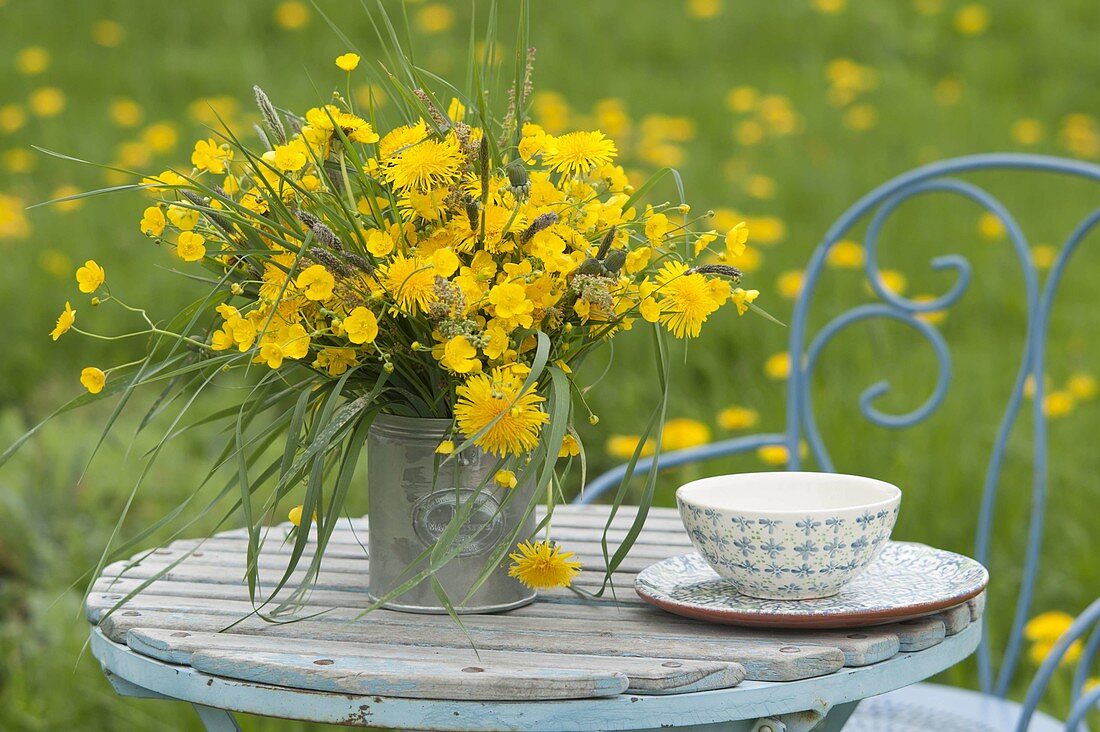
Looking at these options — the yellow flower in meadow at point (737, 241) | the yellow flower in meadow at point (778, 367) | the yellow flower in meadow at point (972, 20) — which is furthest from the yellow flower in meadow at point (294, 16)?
the yellow flower in meadow at point (737, 241)

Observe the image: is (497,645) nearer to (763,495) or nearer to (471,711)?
(471,711)

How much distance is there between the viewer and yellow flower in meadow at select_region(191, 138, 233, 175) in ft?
4.06

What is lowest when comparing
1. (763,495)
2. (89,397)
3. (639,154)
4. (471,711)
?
(471,711)

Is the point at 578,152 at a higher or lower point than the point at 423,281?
higher

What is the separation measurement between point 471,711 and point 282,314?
0.38m

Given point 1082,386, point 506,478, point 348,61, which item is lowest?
point 1082,386

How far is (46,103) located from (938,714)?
12.3 feet

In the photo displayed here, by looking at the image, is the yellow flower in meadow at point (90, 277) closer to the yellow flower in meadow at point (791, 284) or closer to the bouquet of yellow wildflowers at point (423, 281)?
the bouquet of yellow wildflowers at point (423, 281)

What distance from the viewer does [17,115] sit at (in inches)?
171

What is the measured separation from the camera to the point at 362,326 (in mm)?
1108

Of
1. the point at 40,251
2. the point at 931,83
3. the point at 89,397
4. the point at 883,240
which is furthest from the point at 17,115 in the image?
the point at 89,397

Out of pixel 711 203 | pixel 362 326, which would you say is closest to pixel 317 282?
pixel 362 326

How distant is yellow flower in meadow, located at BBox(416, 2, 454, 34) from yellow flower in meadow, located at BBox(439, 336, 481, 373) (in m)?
4.18

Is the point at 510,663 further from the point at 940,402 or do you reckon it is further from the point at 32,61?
the point at 32,61
